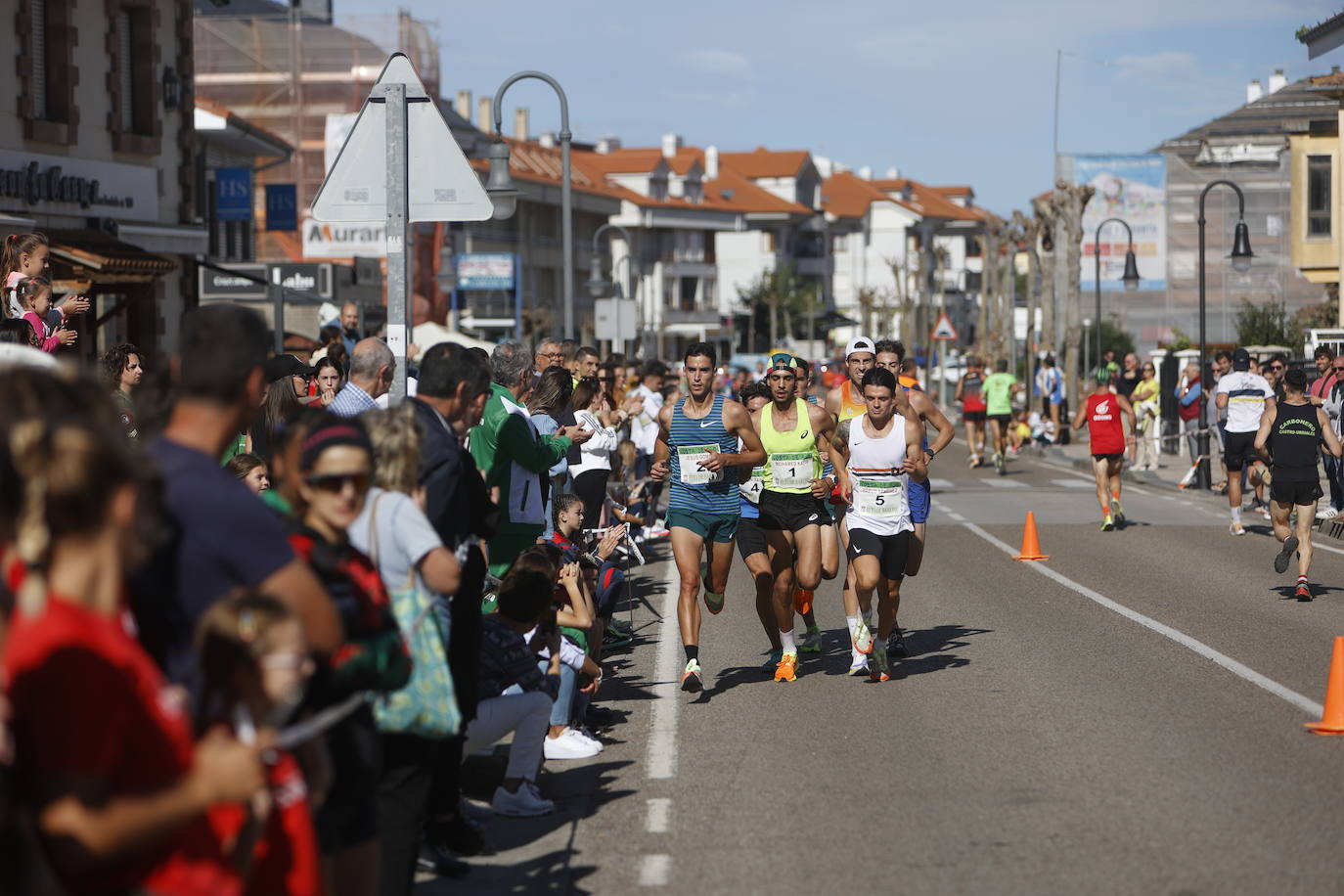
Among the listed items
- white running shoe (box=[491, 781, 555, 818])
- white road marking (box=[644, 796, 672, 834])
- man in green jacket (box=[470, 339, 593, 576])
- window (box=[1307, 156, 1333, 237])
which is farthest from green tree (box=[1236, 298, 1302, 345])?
white running shoe (box=[491, 781, 555, 818])

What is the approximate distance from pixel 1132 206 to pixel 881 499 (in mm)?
73181


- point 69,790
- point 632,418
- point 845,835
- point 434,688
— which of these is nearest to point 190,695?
point 69,790

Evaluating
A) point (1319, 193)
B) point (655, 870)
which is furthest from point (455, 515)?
point (1319, 193)

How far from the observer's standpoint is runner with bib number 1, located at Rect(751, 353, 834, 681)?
1095 cm

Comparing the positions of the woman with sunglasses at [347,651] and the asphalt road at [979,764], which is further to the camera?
the asphalt road at [979,764]

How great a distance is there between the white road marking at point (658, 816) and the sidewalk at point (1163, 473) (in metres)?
14.4

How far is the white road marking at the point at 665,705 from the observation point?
8.53 m

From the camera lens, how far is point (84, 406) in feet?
11.0

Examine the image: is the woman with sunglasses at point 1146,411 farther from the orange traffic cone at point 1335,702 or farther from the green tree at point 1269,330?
the orange traffic cone at point 1335,702

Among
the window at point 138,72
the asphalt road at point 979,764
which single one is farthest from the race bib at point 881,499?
the window at point 138,72

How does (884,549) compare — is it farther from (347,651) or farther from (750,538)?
(347,651)

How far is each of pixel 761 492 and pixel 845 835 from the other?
4405 millimetres

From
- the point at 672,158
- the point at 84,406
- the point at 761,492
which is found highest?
the point at 672,158

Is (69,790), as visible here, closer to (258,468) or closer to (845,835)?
(845,835)
